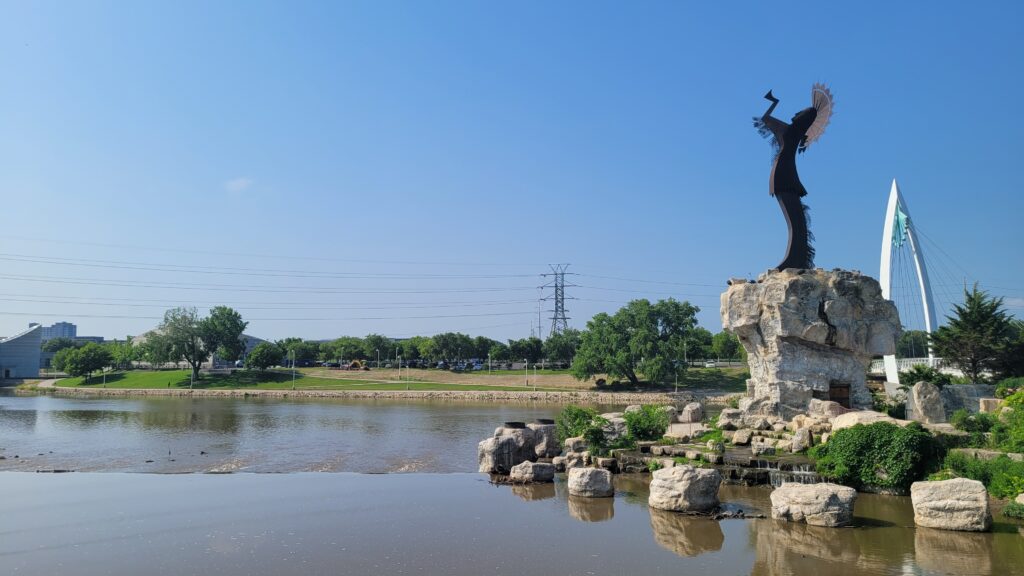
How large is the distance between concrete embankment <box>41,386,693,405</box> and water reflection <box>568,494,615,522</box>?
4617 cm

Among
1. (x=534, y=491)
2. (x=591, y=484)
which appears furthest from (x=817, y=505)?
(x=534, y=491)

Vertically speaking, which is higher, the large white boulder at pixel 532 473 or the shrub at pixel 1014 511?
the shrub at pixel 1014 511

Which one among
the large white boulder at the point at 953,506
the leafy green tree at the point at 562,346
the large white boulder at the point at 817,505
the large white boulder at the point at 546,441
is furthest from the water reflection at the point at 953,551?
the leafy green tree at the point at 562,346

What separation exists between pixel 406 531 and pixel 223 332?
9157cm

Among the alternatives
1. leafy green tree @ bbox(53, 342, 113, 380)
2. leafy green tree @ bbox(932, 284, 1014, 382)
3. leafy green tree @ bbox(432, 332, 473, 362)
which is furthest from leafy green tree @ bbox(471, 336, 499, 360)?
leafy green tree @ bbox(932, 284, 1014, 382)

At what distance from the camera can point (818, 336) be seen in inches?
1078

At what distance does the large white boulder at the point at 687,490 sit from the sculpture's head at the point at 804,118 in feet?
65.1

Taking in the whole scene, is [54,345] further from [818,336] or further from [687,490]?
[687,490]

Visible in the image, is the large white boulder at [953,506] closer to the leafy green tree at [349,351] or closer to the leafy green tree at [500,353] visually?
the leafy green tree at [500,353]

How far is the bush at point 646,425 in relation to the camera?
2662cm

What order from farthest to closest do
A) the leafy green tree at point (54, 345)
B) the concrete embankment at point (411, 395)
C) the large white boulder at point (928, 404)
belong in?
the leafy green tree at point (54, 345) < the concrete embankment at point (411, 395) < the large white boulder at point (928, 404)

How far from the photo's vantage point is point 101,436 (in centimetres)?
3591

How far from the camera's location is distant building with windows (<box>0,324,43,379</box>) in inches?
4008

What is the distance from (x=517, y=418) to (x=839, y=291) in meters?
25.8
